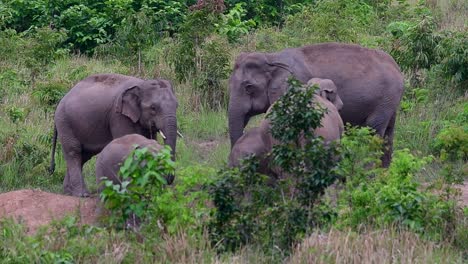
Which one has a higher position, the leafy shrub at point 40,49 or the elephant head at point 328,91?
the elephant head at point 328,91

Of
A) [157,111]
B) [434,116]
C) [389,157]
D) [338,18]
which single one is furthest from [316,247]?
[338,18]

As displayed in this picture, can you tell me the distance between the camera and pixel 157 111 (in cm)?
1204

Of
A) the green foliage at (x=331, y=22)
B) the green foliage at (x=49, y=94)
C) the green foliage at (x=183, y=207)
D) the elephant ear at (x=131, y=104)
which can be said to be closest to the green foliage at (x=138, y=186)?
the green foliage at (x=183, y=207)

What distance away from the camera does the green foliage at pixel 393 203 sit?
9.42 metres

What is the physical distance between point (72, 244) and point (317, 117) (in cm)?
229

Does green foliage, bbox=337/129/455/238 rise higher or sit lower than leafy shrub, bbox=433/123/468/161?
higher

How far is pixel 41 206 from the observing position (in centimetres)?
1129

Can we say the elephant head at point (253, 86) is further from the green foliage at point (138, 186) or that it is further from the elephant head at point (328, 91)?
the green foliage at point (138, 186)

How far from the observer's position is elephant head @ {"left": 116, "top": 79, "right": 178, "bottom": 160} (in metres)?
11.9

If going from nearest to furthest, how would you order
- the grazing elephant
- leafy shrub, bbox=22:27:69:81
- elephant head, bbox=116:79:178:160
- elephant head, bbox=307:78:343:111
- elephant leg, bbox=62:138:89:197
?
elephant head, bbox=116:79:178:160 → the grazing elephant → elephant head, bbox=307:78:343:111 → elephant leg, bbox=62:138:89:197 → leafy shrub, bbox=22:27:69:81

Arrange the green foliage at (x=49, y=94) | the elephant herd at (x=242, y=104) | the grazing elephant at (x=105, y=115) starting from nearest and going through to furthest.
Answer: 1. the elephant herd at (x=242, y=104)
2. the grazing elephant at (x=105, y=115)
3. the green foliage at (x=49, y=94)

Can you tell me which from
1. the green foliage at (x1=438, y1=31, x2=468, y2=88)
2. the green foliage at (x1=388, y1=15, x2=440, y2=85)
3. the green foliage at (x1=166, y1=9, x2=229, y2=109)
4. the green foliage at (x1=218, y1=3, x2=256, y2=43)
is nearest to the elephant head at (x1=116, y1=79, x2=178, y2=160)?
the green foliage at (x1=166, y1=9, x2=229, y2=109)

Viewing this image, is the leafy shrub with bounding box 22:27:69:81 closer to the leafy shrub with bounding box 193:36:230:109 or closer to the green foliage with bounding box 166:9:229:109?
the green foliage with bounding box 166:9:229:109

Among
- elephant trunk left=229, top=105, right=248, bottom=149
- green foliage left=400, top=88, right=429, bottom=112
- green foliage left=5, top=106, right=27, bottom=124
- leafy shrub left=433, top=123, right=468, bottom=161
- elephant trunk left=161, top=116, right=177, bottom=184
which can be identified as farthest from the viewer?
green foliage left=400, top=88, right=429, bottom=112
